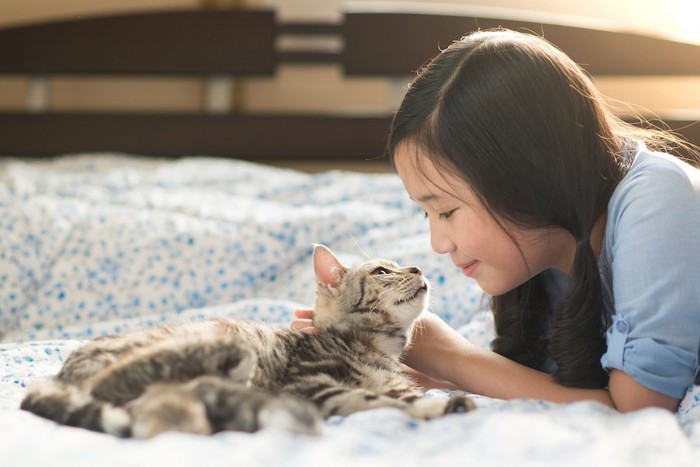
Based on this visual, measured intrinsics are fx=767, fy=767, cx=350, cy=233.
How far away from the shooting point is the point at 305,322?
1667 mm

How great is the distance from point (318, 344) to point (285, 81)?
2604mm

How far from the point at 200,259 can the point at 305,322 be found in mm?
756

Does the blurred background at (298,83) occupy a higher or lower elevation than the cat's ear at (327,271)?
higher

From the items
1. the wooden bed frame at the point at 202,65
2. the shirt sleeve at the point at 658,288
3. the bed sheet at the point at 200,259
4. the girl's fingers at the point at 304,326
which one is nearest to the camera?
the bed sheet at the point at 200,259

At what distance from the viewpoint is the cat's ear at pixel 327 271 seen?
171cm

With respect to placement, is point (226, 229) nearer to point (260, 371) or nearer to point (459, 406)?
point (260, 371)

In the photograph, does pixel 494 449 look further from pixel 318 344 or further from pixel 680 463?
pixel 318 344

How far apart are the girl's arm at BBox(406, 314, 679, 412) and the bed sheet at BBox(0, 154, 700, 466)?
62 mm

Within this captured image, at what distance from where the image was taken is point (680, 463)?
94 cm

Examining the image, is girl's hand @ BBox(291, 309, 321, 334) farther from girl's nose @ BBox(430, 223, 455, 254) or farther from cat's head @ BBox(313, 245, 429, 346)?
girl's nose @ BBox(430, 223, 455, 254)

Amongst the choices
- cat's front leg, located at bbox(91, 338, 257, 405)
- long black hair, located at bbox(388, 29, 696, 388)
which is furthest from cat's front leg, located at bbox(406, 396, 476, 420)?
long black hair, located at bbox(388, 29, 696, 388)

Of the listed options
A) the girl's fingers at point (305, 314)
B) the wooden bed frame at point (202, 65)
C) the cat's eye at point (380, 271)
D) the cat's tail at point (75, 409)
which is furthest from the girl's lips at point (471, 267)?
the wooden bed frame at point (202, 65)

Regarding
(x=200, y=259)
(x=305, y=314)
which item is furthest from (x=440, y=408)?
(x=200, y=259)

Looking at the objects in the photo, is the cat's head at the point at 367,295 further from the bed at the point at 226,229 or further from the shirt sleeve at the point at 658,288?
the shirt sleeve at the point at 658,288
